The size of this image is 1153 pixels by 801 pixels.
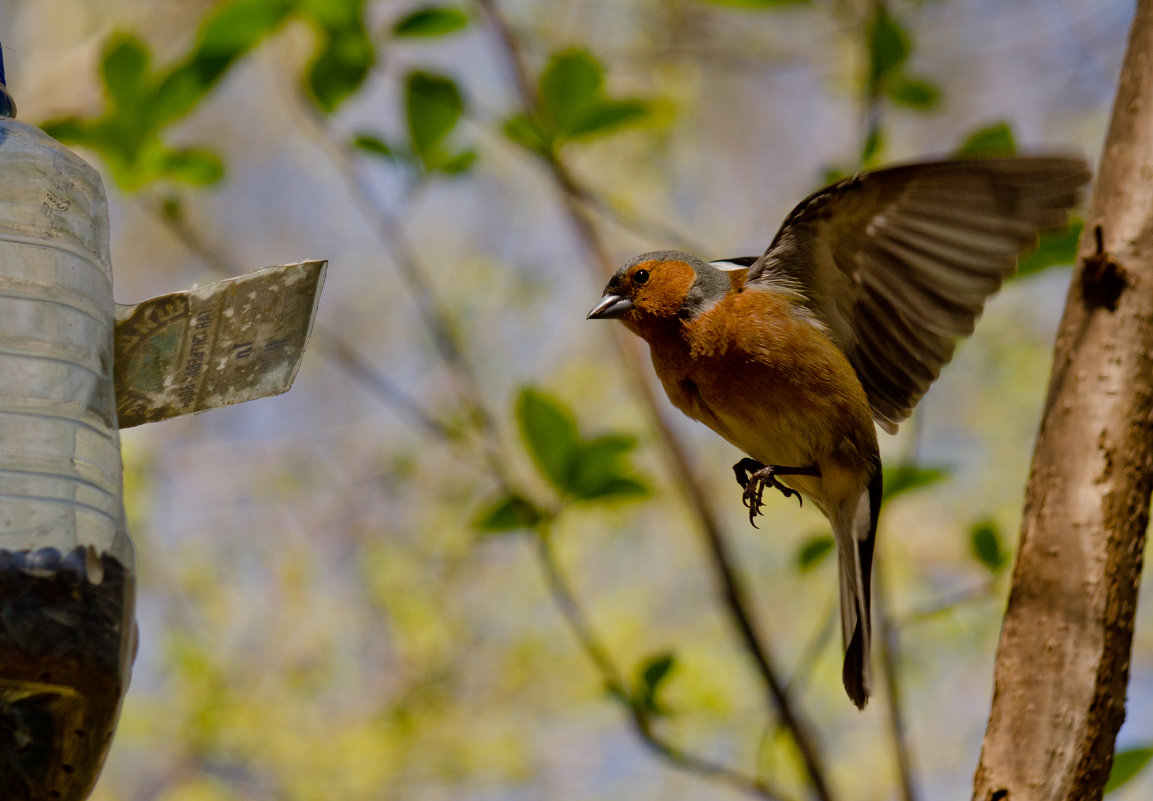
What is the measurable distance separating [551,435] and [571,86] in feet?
2.85

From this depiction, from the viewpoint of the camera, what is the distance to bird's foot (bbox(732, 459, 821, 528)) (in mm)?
2787

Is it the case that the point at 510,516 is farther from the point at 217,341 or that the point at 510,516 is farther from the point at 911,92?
the point at 911,92

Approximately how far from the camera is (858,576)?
9.86 ft

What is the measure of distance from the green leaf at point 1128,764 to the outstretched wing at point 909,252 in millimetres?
887

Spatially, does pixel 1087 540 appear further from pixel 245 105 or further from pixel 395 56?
pixel 245 105

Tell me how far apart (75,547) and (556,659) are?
7292mm

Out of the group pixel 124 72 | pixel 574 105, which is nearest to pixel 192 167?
pixel 124 72

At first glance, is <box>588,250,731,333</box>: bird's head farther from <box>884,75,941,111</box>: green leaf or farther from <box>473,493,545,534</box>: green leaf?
<box>884,75,941,111</box>: green leaf

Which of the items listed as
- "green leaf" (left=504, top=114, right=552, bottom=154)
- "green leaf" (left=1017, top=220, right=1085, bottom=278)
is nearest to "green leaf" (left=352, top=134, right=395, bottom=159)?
"green leaf" (left=504, top=114, right=552, bottom=154)

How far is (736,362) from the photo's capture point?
290 centimetres

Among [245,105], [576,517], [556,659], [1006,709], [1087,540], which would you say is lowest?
[1006,709]

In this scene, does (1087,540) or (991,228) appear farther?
(991,228)

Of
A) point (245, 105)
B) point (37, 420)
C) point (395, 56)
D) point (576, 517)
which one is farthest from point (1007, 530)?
point (245, 105)

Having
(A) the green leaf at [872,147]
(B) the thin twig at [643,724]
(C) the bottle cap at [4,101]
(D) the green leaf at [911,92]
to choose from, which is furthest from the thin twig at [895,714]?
(C) the bottle cap at [4,101]
